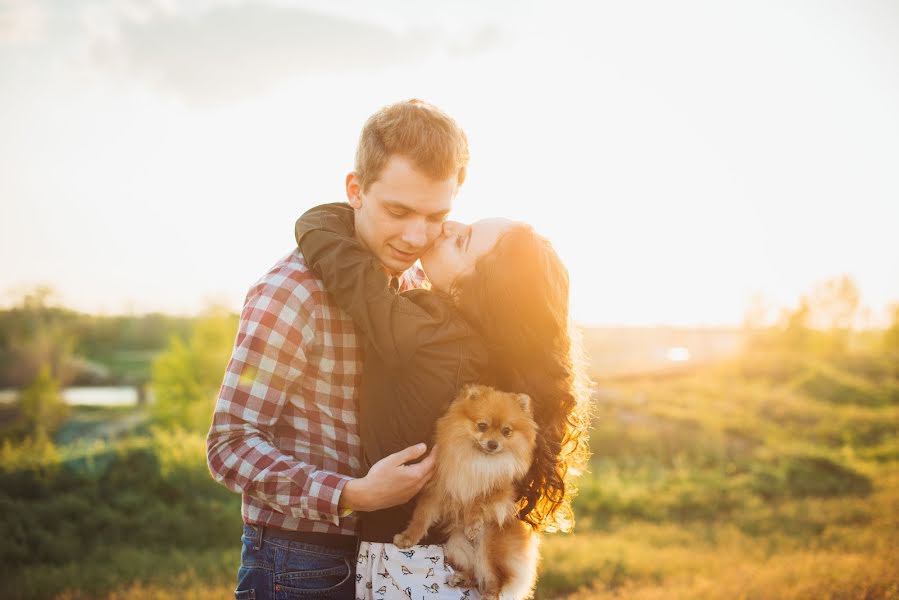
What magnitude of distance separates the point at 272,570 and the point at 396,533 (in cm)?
56

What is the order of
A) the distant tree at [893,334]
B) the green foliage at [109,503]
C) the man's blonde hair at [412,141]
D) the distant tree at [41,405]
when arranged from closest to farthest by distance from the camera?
1. the man's blonde hair at [412,141]
2. the green foliage at [109,503]
3. the distant tree at [41,405]
4. the distant tree at [893,334]

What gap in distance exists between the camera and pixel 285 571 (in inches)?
106

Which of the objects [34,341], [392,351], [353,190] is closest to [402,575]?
[392,351]

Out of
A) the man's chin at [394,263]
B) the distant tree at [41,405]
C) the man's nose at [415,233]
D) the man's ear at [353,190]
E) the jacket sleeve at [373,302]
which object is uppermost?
the man's ear at [353,190]

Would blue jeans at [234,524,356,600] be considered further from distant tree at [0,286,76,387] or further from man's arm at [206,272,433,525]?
distant tree at [0,286,76,387]

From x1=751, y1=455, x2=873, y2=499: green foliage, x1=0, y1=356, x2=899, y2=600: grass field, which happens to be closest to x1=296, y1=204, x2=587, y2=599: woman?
x1=0, y1=356, x2=899, y2=600: grass field

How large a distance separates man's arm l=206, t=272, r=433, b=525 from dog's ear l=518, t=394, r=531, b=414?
60cm

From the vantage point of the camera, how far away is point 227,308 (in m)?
24.8

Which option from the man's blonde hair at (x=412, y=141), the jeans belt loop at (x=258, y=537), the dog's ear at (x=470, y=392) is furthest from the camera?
the dog's ear at (x=470, y=392)

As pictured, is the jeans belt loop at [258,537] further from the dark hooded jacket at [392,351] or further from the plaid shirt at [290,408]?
the dark hooded jacket at [392,351]

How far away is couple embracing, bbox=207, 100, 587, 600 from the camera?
2607 millimetres

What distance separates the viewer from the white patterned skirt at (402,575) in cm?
260

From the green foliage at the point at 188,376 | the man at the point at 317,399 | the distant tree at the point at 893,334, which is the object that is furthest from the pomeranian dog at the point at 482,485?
the distant tree at the point at 893,334

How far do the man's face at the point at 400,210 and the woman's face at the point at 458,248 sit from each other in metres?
0.09
